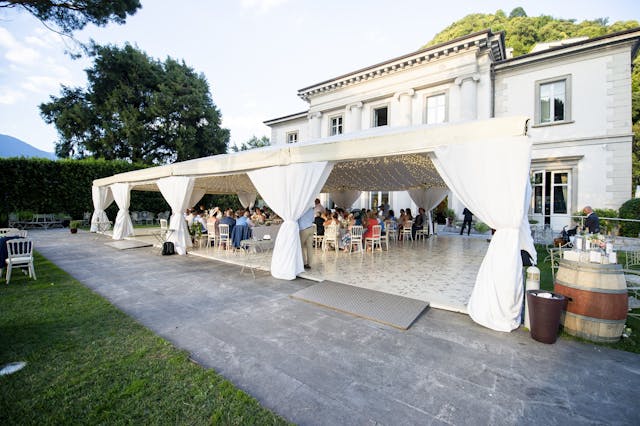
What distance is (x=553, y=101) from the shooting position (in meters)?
11.8

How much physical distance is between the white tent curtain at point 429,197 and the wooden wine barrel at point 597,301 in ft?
30.7

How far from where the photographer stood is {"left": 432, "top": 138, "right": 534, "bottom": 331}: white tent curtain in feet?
10.5

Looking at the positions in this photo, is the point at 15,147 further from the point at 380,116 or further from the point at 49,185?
the point at 380,116

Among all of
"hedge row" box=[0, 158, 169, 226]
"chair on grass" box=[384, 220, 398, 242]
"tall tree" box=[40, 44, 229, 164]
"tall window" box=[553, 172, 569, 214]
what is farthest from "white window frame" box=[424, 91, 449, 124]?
"hedge row" box=[0, 158, 169, 226]

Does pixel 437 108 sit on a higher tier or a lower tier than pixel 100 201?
higher

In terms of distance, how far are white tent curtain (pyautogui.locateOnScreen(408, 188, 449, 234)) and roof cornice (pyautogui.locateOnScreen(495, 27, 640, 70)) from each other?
249 inches

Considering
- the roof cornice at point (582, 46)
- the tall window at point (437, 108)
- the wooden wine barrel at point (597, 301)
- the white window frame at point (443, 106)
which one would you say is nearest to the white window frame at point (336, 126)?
the white window frame at point (443, 106)

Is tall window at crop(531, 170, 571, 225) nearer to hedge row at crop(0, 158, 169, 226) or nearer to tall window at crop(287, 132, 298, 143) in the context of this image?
tall window at crop(287, 132, 298, 143)

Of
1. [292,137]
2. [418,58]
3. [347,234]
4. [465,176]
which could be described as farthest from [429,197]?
[292,137]

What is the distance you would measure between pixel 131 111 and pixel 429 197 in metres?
21.9

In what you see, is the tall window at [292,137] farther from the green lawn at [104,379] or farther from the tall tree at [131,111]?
the green lawn at [104,379]

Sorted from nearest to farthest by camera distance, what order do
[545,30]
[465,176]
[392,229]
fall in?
1. [465,176]
2. [392,229]
3. [545,30]

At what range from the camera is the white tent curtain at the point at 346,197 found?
14.5 m

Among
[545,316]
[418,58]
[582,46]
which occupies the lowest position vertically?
[545,316]
